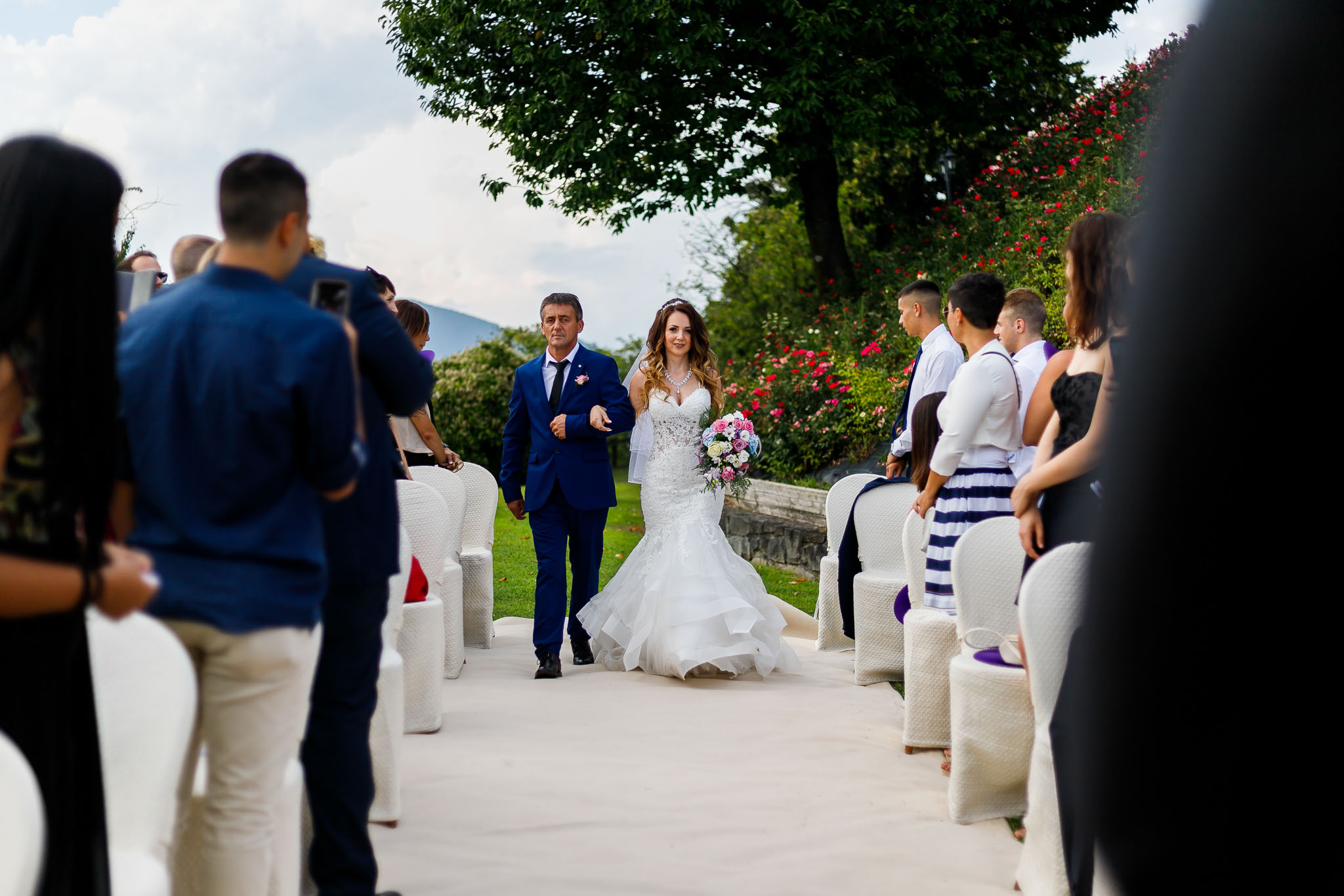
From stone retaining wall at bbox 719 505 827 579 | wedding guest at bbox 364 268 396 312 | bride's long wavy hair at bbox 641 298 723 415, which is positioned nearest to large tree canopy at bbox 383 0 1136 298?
stone retaining wall at bbox 719 505 827 579

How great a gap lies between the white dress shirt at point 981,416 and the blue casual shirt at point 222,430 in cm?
311

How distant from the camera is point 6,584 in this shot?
65.7 inches

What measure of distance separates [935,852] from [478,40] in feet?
43.0

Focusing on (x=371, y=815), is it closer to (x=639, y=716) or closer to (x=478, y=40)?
(x=639, y=716)

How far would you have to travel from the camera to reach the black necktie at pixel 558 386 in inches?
258

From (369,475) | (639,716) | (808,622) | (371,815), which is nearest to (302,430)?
(369,475)

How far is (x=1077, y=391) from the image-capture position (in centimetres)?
360

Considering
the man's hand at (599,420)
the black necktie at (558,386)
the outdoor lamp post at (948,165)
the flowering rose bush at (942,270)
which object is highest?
the outdoor lamp post at (948,165)

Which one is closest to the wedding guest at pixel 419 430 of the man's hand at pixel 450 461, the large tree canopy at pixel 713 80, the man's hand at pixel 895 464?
the man's hand at pixel 450 461

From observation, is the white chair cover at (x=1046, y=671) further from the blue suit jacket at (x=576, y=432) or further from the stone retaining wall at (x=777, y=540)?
the stone retaining wall at (x=777, y=540)

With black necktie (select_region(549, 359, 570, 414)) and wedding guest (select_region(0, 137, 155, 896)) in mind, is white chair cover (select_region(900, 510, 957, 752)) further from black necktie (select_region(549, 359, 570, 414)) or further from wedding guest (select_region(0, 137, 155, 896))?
wedding guest (select_region(0, 137, 155, 896))

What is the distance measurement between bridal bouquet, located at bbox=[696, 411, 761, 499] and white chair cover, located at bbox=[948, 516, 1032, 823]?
243 cm

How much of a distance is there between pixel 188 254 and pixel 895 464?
416cm

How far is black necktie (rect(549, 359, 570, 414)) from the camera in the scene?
21.5 ft
